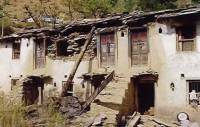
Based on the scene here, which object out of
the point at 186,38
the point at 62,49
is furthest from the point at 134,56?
the point at 62,49

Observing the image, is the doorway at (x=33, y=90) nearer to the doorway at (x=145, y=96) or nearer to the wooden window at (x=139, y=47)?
the doorway at (x=145, y=96)

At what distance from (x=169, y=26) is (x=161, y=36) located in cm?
67

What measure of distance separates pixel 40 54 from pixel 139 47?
24.8 feet

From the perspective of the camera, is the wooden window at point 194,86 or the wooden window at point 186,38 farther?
the wooden window at point 186,38

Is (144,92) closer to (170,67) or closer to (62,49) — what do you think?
(170,67)

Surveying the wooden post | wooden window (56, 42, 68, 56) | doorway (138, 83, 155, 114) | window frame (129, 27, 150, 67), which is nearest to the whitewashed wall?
window frame (129, 27, 150, 67)

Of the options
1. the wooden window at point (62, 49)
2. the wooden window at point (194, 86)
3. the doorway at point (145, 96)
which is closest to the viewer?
the wooden window at point (194, 86)

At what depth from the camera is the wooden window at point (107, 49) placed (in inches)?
949

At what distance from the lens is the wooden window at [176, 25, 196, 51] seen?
2111 centimetres

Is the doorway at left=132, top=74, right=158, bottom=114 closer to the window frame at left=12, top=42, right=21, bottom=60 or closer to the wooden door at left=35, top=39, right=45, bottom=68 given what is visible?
the wooden door at left=35, top=39, right=45, bottom=68

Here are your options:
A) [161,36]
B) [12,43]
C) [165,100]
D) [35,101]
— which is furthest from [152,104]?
[12,43]

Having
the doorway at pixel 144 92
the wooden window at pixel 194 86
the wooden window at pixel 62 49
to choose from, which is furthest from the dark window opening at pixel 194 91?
the wooden window at pixel 62 49

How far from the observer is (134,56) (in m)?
23.0

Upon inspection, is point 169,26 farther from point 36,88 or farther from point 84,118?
point 36,88
